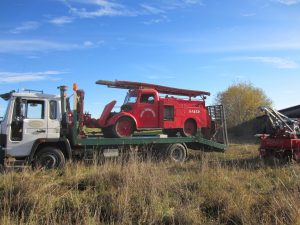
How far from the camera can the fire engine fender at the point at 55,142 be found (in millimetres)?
12602

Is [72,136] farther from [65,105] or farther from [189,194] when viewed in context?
[189,194]

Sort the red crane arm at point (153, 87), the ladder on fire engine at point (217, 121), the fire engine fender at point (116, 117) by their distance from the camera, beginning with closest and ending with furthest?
the fire engine fender at point (116, 117) < the red crane arm at point (153, 87) < the ladder on fire engine at point (217, 121)

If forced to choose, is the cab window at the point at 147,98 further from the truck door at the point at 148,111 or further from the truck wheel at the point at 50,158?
the truck wheel at the point at 50,158

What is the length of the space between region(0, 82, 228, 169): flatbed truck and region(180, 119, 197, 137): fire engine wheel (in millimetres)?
2722

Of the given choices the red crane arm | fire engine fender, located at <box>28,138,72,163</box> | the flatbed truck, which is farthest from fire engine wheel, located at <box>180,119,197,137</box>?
fire engine fender, located at <box>28,138,72,163</box>

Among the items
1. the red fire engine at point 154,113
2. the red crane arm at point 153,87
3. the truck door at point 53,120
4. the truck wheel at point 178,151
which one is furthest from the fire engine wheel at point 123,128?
the truck door at point 53,120

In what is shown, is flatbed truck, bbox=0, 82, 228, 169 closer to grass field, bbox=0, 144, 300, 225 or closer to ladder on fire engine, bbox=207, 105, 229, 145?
grass field, bbox=0, 144, 300, 225

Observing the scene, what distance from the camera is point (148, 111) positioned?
16.2m

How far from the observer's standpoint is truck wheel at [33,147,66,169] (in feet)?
41.6

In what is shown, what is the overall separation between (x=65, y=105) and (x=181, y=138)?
491 centimetres

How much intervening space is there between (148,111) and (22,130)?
5387 millimetres

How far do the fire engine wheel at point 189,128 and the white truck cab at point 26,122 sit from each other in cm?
609

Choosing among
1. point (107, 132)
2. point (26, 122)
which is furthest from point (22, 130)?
point (107, 132)

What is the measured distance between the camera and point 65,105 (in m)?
13.8
